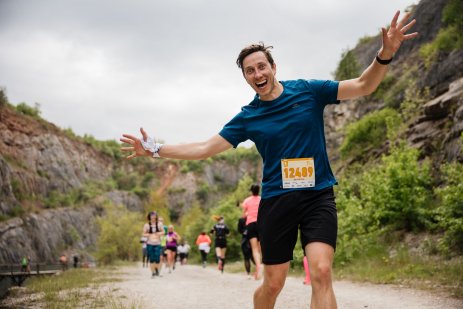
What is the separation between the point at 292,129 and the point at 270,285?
1.29 m

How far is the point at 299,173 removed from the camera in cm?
391

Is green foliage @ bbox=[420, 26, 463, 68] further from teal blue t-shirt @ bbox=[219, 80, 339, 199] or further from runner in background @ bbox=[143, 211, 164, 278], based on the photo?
teal blue t-shirt @ bbox=[219, 80, 339, 199]

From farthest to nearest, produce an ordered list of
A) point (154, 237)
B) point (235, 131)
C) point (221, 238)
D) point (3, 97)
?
point (3, 97) < point (221, 238) < point (154, 237) < point (235, 131)

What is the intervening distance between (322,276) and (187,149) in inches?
72.7

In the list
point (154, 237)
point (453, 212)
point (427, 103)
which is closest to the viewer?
point (453, 212)

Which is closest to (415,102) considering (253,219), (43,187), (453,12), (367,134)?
(367,134)

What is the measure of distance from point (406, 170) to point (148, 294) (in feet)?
24.5

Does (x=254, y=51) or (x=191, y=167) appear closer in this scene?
(x=254, y=51)

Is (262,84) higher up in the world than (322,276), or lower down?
higher up

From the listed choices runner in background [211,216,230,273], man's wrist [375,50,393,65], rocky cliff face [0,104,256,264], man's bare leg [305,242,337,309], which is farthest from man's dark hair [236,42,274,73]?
rocky cliff face [0,104,256,264]

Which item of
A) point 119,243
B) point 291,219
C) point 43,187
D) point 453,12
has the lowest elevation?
point 119,243

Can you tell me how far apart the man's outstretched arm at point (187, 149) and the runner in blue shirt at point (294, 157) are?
1.07ft

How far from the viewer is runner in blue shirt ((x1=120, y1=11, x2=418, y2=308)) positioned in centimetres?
381

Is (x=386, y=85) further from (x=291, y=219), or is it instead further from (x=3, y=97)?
(x=3, y=97)
